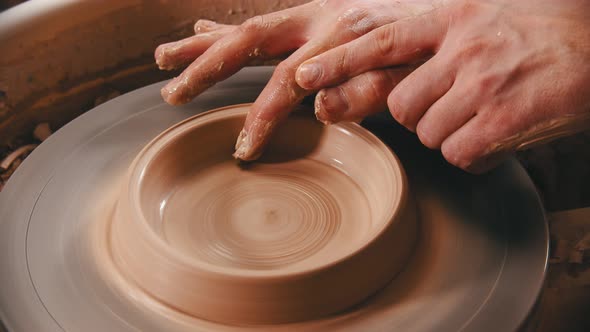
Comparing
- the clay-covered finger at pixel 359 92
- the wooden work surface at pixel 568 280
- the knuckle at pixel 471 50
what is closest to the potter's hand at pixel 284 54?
the clay-covered finger at pixel 359 92

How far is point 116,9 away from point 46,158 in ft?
2.05

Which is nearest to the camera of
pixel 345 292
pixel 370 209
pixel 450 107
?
pixel 345 292

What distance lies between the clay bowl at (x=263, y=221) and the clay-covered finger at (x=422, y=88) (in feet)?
0.39

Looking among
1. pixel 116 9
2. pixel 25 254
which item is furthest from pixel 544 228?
pixel 116 9

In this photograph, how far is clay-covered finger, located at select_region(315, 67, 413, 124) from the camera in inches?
42.3

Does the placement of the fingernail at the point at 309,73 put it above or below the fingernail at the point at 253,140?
above

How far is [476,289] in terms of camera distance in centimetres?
95

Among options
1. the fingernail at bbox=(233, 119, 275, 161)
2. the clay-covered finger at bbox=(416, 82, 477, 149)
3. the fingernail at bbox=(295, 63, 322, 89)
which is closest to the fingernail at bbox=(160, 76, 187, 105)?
the fingernail at bbox=(233, 119, 275, 161)

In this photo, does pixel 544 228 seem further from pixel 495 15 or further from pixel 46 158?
pixel 46 158

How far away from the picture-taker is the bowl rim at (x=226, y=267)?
855 mm

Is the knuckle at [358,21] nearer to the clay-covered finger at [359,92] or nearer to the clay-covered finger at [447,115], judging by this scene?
the clay-covered finger at [359,92]

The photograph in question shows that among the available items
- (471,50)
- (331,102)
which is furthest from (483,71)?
(331,102)

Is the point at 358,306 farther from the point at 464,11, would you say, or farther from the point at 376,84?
the point at 464,11

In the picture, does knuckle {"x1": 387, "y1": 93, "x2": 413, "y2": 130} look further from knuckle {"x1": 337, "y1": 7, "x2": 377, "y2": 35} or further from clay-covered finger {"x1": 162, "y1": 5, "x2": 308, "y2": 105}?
clay-covered finger {"x1": 162, "y1": 5, "x2": 308, "y2": 105}
